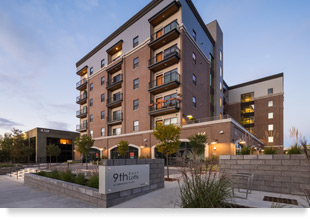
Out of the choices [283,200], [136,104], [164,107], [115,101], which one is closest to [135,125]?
[136,104]

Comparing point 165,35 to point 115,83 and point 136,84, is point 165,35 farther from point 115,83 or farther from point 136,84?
point 115,83

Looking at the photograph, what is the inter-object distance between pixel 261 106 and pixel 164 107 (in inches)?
1216

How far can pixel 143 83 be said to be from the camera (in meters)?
26.4

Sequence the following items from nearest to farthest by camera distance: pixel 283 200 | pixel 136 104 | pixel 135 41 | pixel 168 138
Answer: pixel 283 200 → pixel 168 138 → pixel 136 104 → pixel 135 41

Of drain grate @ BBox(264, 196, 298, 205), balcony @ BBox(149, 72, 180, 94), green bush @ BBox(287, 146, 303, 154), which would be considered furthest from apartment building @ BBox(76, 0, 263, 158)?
drain grate @ BBox(264, 196, 298, 205)

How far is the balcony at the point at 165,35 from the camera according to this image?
22.9 meters

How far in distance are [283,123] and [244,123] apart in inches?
330

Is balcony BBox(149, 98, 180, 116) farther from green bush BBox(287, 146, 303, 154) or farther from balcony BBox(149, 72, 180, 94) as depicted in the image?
green bush BBox(287, 146, 303, 154)

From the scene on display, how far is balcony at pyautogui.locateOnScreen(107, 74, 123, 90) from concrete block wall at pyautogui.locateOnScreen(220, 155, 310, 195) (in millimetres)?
25384

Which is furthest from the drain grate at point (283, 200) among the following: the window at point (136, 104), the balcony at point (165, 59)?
the window at point (136, 104)

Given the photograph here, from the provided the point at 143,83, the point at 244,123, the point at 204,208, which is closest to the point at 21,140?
the point at 143,83

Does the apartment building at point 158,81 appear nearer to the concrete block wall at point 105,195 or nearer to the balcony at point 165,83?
the balcony at point 165,83

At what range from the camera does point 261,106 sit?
42.0m

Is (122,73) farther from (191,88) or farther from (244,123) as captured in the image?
(244,123)
